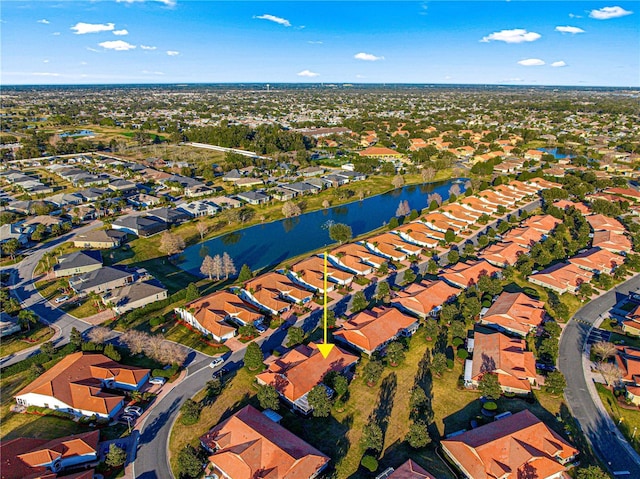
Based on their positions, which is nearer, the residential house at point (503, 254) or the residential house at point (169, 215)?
the residential house at point (503, 254)

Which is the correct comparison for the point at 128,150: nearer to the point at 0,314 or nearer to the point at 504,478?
the point at 0,314

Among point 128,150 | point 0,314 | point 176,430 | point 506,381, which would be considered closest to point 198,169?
point 128,150

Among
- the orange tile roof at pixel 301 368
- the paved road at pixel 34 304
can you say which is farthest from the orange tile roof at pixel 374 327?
the paved road at pixel 34 304

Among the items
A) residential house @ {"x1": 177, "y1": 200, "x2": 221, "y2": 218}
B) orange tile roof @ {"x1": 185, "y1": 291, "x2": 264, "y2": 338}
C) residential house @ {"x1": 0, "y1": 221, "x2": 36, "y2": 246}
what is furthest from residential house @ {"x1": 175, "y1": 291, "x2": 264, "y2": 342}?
residential house @ {"x1": 0, "y1": 221, "x2": 36, "y2": 246}

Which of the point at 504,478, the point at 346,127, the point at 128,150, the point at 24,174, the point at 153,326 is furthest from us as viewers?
the point at 346,127

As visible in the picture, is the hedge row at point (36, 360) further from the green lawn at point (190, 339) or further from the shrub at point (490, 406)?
the shrub at point (490, 406)

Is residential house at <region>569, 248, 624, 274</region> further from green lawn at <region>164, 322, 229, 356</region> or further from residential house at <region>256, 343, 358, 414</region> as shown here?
green lawn at <region>164, 322, 229, 356</region>
